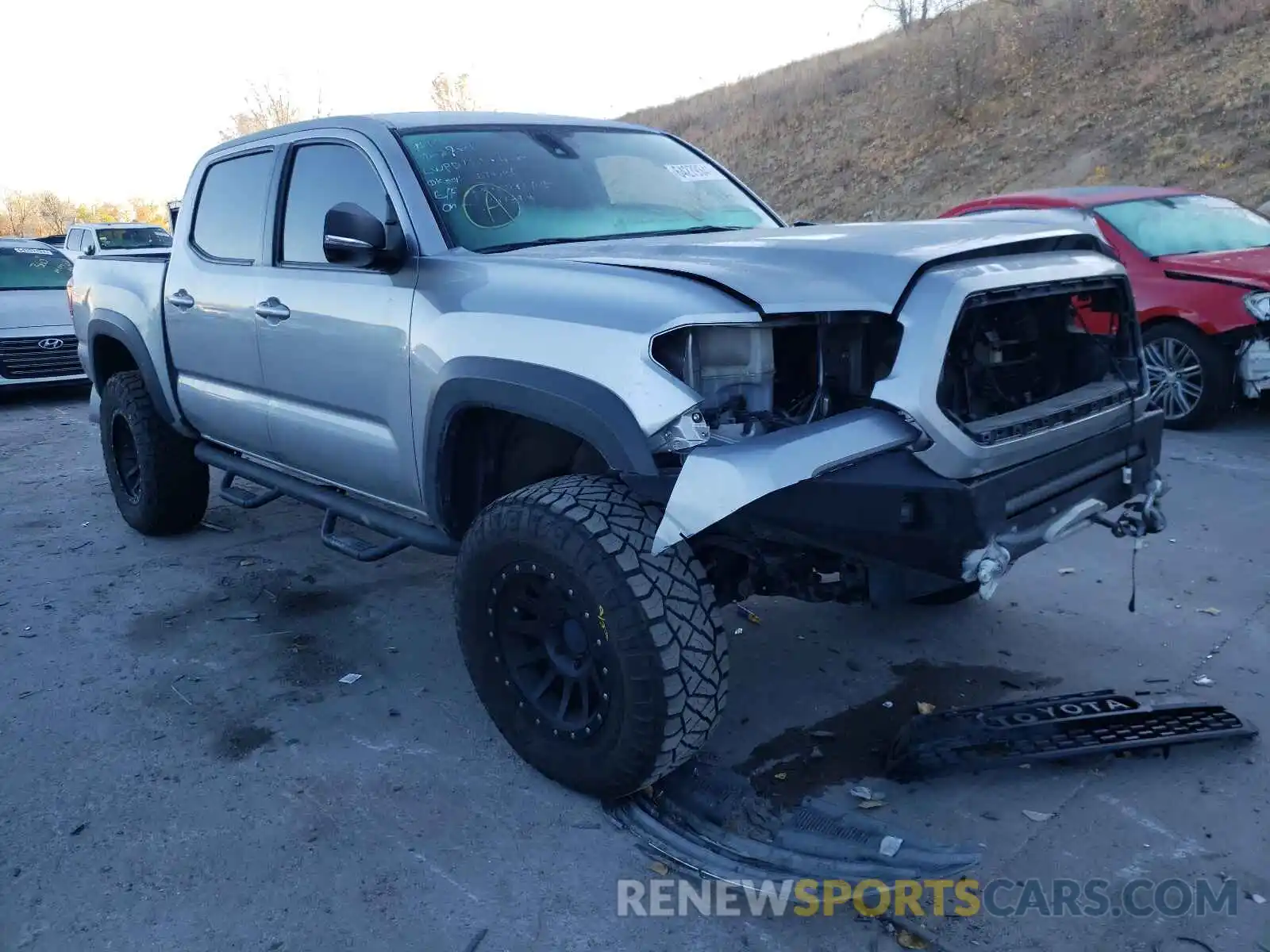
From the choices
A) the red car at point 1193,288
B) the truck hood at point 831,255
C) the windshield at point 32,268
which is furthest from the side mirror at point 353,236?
the windshield at point 32,268

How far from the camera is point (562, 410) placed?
278 cm

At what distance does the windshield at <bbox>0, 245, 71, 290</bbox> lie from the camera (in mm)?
11305

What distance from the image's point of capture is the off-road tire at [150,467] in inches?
211

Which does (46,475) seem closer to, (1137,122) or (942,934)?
(942,934)

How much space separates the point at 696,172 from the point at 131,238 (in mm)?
15920

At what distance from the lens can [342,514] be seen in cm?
394

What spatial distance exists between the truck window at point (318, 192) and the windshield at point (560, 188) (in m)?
0.21

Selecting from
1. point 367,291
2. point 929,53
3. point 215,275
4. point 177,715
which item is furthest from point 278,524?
point 929,53

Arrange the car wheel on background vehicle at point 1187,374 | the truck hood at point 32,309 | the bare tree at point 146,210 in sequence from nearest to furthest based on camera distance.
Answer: the car wheel on background vehicle at point 1187,374 < the truck hood at point 32,309 < the bare tree at point 146,210

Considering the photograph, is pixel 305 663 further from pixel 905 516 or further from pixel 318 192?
pixel 905 516

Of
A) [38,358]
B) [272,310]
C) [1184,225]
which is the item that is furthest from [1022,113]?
[272,310]

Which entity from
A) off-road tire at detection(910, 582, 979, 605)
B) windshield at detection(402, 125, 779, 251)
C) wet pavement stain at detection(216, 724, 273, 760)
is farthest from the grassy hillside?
wet pavement stain at detection(216, 724, 273, 760)

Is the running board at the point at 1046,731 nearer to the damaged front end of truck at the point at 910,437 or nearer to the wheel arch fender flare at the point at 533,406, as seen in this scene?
the damaged front end of truck at the point at 910,437

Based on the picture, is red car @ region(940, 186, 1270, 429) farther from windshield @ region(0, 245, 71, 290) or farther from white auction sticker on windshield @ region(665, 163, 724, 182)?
windshield @ region(0, 245, 71, 290)
